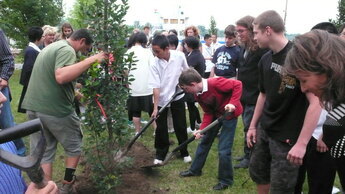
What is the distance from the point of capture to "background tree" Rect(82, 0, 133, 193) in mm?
3033

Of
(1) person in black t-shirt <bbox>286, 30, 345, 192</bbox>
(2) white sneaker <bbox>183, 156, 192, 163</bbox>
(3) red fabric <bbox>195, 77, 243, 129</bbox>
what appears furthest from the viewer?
(2) white sneaker <bbox>183, 156, 192, 163</bbox>

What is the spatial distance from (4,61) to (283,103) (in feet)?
11.4

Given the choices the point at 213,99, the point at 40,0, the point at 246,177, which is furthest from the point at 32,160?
the point at 40,0

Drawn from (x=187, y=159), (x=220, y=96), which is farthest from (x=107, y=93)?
(x=187, y=159)

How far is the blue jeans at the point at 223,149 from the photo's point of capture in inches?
150

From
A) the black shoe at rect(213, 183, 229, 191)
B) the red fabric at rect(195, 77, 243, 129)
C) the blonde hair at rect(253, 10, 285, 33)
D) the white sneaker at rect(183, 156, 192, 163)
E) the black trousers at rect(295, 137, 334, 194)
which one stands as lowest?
the white sneaker at rect(183, 156, 192, 163)

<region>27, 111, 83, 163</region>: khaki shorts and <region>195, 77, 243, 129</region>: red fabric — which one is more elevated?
<region>195, 77, 243, 129</region>: red fabric

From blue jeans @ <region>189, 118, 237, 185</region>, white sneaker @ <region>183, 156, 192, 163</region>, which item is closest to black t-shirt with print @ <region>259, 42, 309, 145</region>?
blue jeans @ <region>189, 118, 237, 185</region>

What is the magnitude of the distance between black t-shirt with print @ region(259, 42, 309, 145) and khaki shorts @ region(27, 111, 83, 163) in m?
2.02

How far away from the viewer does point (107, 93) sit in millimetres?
3162

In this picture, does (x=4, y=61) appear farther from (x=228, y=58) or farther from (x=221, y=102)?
(x=228, y=58)

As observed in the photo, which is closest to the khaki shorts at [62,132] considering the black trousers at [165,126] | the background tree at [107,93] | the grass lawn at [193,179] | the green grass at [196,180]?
the background tree at [107,93]

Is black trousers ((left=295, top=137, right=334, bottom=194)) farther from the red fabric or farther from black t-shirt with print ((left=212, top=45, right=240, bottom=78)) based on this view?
black t-shirt with print ((left=212, top=45, right=240, bottom=78))

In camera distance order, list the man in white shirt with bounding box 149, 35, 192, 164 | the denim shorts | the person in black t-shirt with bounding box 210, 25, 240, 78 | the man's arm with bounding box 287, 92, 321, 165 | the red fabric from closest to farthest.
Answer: the man's arm with bounding box 287, 92, 321, 165, the denim shorts, the red fabric, the man in white shirt with bounding box 149, 35, 192, 164, the person in black t-shirt with bounding box 210, 25, 240, 78
